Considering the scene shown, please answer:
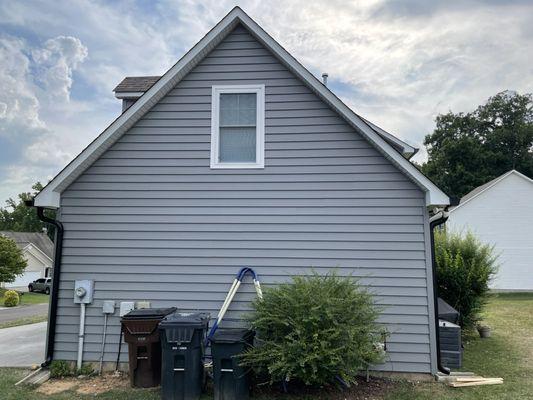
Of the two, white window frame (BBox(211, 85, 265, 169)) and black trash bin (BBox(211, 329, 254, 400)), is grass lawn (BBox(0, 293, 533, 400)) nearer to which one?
black trash bin (BBox(211, 329, 254, 400))

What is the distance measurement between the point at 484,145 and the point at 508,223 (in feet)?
57.0

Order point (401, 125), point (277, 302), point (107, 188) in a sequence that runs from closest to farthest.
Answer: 1. point (277, 302)
2. point (107, 188)
3. point (401, 125)

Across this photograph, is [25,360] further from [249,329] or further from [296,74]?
[296,74]

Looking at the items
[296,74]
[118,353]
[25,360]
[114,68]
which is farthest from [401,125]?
[25,360]

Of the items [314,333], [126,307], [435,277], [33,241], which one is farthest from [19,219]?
[435,277]

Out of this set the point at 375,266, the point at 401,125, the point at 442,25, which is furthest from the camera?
the point at 401,125

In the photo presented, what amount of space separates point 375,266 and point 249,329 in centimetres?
214

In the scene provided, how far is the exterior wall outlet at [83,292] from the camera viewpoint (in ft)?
19.9

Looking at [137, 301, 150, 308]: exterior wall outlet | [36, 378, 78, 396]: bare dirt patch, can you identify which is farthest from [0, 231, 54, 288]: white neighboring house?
[137, 301, 150, 308]: exterior wall outlet

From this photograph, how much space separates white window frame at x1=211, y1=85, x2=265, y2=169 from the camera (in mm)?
6273

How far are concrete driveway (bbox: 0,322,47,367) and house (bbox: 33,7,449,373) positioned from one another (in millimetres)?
1041

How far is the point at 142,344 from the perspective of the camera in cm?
538

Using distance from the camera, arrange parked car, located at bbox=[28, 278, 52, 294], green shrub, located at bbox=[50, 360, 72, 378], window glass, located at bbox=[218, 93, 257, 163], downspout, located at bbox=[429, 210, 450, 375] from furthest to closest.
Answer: parked car, located at bbox=[28, 278, 52, 294]
window glass, located at bbox=[218, 93, 257, 163]
green shrub, located at bbox=[50, 360, 72, 378]
downspout, located at bbox=[429, 210, 450, 375]

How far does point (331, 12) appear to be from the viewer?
8.41 m
